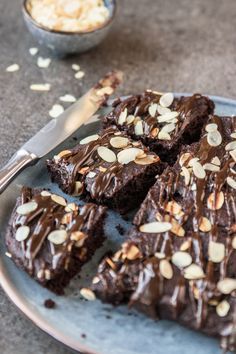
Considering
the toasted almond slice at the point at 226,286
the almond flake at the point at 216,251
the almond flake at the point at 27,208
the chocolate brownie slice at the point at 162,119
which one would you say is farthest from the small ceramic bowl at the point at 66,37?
the toasted almond slice at the point at 226,286

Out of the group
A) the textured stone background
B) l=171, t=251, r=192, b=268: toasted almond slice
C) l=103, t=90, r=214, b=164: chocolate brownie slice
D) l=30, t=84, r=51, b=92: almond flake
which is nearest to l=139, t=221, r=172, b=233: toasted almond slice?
l=171, t=251, r=192, b=268: toasted almond slice

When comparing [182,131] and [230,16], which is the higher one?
[182,131]

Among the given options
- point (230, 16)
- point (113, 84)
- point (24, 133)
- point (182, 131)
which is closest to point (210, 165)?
point (182, 131)

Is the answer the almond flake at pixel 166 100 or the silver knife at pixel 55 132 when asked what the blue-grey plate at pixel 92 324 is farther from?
the almond flake at pixel 166 100

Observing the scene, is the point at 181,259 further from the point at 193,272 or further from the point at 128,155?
the point at 128,155

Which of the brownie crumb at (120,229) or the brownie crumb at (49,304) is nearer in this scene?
the brownie crumb at (49,304)

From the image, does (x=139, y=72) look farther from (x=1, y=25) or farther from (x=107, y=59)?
(x=1, y=25)
